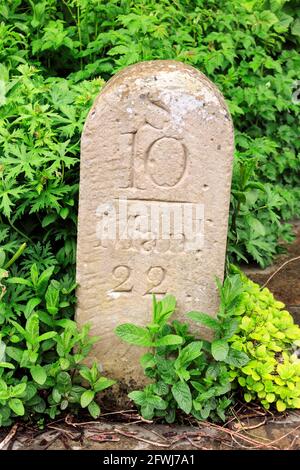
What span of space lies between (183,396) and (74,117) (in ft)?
4.70

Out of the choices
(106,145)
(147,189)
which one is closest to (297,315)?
(147,189)

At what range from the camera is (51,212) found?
3.32 meters

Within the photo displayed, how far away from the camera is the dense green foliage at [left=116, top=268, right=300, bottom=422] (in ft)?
9.73

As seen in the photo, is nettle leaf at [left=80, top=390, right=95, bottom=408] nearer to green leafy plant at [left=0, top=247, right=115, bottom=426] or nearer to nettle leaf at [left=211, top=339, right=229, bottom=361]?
green leafy plant at [left=0, top=247, right=115, bottom=426]

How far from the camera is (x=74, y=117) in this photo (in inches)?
132

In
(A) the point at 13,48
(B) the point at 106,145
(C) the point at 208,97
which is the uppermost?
(A) the point at 13,48

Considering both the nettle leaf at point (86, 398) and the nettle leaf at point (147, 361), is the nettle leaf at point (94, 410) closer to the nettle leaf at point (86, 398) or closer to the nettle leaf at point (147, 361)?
the nettle leaf at point (86, 398)

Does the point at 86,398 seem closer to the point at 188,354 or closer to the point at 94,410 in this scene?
the point at 94,410

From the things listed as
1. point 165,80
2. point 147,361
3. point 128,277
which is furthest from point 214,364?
point 165,80

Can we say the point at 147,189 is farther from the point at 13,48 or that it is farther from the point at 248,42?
the point at 248,42

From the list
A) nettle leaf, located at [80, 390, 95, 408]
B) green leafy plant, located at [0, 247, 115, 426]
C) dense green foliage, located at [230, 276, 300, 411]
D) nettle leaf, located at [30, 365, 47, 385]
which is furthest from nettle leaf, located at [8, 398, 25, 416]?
dense green foliage, located at [230, 276, 300, 411]

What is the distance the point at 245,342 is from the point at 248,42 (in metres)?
2.21

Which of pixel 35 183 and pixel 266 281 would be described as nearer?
pixel 35 183
